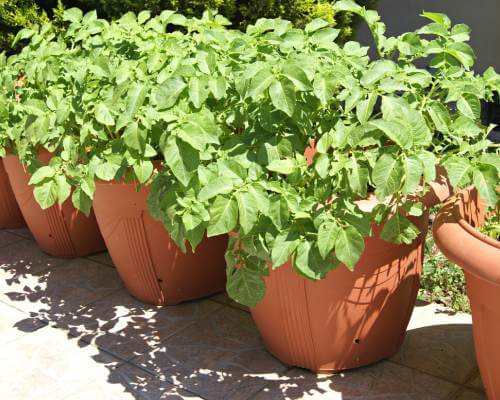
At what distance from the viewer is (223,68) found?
2387 mm

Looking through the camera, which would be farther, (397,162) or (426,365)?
(426,365)

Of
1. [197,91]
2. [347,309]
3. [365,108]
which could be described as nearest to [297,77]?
[365,108]

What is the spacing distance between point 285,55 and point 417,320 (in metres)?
1.45

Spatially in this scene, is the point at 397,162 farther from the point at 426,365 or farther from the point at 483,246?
the point at 426,365

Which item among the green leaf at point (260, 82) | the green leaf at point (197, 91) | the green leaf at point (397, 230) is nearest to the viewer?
the green leaf at point (260, 82)

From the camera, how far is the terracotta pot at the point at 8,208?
181 inches

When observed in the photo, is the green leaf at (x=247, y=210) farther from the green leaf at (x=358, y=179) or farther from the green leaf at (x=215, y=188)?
the green leaf at (x=358, y=179)

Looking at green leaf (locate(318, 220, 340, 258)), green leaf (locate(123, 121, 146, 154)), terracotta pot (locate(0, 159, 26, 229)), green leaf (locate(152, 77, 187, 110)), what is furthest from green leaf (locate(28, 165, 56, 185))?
terracotta pot (locate(0, 159, 26, 229))

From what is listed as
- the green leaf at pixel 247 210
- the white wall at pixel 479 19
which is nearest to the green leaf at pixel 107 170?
the green leaf at pixel 247 210

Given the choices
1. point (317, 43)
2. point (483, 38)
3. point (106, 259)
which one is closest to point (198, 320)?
point (106, 259)

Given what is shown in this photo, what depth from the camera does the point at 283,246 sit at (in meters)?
2.06

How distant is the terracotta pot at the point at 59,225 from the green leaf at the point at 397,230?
227 centimetres

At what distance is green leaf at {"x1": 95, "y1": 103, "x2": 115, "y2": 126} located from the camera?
2.52 m

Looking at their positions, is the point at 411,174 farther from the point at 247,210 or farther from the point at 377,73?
the point at 247,210
